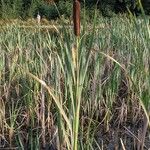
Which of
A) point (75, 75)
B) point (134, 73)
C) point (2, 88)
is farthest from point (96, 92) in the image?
point (75, 75)

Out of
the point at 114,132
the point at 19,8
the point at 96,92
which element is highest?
the point at 96,92

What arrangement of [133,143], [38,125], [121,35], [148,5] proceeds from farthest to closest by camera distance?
[148,5]
[121,35]
[38,125]
[133,143]

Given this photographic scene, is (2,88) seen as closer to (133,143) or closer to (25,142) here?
(25,142)

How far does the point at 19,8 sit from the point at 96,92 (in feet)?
61.2

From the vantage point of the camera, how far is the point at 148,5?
2091cm

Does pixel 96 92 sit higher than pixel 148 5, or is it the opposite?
pixel 96 92

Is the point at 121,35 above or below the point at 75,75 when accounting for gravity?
below

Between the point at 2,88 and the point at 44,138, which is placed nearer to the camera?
the point at 44,138

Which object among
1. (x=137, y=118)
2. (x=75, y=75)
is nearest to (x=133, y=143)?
(x=137, y=118)

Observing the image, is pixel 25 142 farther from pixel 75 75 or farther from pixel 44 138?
pixel 75 75

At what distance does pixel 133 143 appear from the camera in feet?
10.1

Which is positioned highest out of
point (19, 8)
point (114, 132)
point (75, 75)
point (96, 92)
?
point (75, 75)

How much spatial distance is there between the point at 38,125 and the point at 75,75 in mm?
1300

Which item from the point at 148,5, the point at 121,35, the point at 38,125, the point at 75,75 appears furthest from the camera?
the point at 148,5
